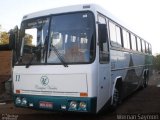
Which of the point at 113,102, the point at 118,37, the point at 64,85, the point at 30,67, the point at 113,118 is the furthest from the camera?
the point at 118,37

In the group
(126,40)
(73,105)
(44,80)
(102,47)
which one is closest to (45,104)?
(44,80)

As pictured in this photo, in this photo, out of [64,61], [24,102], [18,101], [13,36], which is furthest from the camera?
[13,36]

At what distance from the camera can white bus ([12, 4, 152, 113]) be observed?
7.53m

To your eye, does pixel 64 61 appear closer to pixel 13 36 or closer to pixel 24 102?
pixel 24 102

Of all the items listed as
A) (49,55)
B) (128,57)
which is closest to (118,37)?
(128,57)

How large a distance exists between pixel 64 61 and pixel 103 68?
3.84ft

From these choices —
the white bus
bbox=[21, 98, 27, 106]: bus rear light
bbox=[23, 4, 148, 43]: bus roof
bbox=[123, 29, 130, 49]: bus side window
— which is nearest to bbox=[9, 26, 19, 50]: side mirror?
the white bus

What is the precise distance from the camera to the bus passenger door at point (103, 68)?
7776mm

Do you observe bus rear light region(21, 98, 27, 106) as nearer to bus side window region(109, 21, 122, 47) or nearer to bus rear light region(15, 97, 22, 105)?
bus rear light region(15, 97, 22, 105)

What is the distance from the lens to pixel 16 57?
28.1ft

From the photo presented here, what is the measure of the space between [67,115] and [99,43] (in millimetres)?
2905

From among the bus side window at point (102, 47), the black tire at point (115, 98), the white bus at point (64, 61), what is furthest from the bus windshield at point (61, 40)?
the black tire at point (115, 98)

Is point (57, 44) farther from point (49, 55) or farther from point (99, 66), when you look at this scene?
point (99, 66)

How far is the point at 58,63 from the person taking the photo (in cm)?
773
